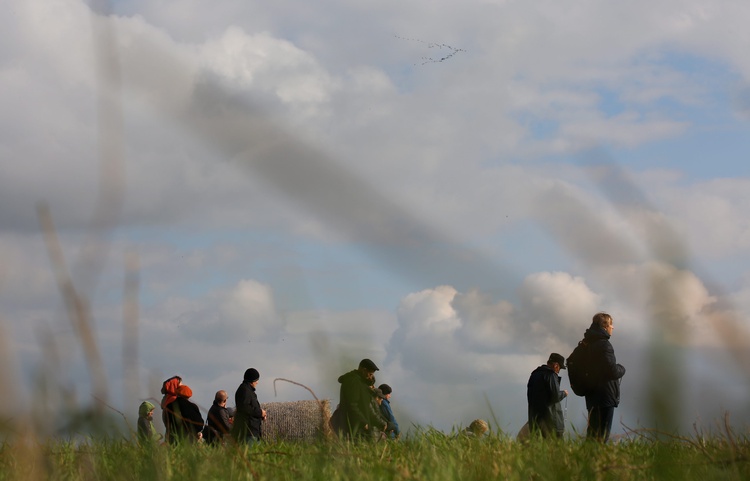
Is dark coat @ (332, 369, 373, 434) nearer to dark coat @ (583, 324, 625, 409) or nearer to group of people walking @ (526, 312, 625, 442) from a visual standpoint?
group of people walking @ (526, 312, 625, 442)

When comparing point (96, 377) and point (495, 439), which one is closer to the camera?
point (96, 377)

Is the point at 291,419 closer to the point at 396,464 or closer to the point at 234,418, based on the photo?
the point at 234,418

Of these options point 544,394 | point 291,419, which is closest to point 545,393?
point 544,394

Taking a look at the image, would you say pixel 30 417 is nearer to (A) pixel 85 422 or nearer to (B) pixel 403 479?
(A) pixel 85 422

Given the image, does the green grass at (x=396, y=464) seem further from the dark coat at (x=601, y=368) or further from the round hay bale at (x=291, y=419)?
the round hay bale at (x=291, y=419)

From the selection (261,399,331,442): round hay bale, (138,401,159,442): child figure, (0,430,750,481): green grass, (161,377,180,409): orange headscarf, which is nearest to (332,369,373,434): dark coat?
(0,430,750,481): green grass

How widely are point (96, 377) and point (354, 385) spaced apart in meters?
1.42

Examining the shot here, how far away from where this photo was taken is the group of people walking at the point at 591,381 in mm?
8562

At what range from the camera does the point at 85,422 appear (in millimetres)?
A: 2889

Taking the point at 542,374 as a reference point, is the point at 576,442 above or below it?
below

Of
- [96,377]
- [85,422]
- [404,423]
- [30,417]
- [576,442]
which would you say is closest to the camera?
[96,377]

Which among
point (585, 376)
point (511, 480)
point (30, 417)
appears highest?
point (585, 376)

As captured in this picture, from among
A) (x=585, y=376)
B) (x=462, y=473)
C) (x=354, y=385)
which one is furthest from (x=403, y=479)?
(x=585, y=376)

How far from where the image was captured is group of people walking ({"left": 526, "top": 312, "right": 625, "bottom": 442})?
856 cm
